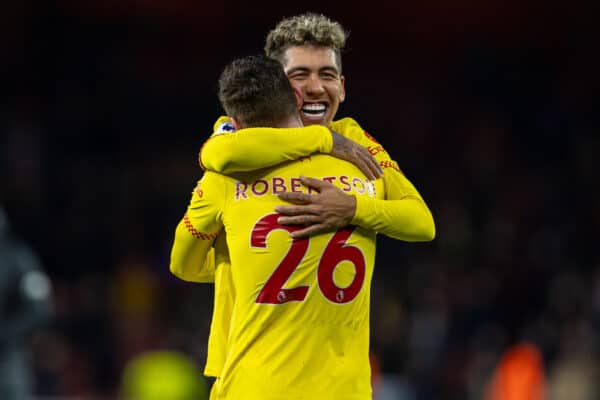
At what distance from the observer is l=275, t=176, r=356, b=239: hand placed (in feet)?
10.5

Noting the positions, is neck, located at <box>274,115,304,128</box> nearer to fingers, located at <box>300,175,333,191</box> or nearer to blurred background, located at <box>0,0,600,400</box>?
fingers, located at <box>300,175,333,191</box>

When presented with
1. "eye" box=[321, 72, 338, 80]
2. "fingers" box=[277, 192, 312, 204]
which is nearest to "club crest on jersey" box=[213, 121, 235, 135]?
"fingers" box=[277, 192, 312, 204]

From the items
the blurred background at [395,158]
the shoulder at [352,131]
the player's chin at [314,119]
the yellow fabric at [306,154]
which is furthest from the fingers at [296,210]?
the blurred background at [395,158]

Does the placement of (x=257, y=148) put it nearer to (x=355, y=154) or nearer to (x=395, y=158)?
(x=355, y=154)

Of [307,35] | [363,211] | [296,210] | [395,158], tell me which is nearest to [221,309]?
[296,210]

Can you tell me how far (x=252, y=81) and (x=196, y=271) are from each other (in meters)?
0.63

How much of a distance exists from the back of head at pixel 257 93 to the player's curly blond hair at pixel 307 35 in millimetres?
490

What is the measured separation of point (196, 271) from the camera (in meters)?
3.44

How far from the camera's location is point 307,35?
372cm

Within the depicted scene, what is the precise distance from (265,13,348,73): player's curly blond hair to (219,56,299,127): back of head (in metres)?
0.49

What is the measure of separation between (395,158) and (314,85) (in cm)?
821

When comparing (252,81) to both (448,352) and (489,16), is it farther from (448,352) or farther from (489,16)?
(489,16)

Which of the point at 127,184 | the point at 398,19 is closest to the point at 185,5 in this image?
the point at 398,19

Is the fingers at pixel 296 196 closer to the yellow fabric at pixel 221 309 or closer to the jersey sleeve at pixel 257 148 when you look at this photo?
the jersey sleeve at pixel 257 148
